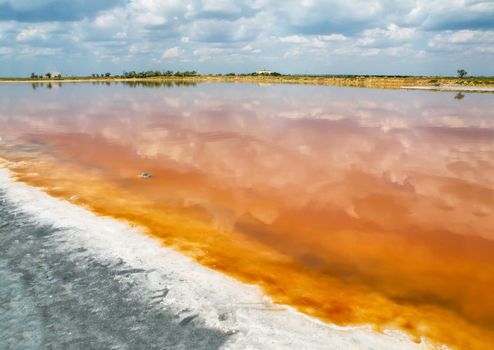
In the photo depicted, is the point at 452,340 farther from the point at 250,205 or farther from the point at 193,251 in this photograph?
the point at 250,205

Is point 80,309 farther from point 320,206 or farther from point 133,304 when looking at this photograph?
point 320,206

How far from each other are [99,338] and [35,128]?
27712 millimetres

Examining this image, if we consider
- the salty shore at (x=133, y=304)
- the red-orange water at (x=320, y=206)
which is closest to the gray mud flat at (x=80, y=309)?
the salty shore at (x=133, y=304)

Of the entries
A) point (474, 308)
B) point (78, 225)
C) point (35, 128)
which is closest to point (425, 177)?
point (474, 308)

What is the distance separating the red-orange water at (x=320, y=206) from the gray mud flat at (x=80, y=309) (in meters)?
1.80

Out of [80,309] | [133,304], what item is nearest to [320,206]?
[133,304]

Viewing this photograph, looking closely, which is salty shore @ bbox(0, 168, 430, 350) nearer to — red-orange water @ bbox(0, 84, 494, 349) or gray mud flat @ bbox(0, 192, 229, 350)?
gray mud flat @ bbox(0, 192, 229, 350)

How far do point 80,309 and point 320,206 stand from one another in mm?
7961

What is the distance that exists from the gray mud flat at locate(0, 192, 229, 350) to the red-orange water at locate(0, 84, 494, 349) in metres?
1.80

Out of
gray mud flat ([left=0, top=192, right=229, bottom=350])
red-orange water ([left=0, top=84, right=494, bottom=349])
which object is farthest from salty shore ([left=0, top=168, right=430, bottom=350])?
red-orange water ([left=0, top=84, right=494, bottom=349])

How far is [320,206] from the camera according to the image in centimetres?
1233

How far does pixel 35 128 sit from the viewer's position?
29.0m

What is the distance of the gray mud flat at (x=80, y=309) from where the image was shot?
5.89m

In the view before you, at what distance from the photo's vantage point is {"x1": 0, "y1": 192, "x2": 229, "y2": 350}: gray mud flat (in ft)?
19.3
